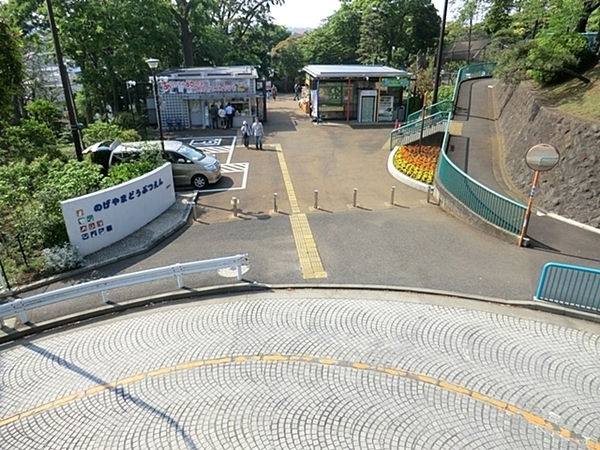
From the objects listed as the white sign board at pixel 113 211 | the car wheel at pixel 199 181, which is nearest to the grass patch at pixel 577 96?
the car wheel at pixel 199 181

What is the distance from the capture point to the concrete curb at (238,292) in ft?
25.7

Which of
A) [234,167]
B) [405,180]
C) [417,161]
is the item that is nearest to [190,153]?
[234,167]

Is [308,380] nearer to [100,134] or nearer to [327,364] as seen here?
[327,364]

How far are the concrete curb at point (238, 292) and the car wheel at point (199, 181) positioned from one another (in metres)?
7.54

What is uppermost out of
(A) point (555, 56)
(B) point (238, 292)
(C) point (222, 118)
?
(A) point (555, 56)

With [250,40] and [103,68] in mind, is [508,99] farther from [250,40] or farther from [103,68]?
[250,40]

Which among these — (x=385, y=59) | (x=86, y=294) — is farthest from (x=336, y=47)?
(x=86, y=294)

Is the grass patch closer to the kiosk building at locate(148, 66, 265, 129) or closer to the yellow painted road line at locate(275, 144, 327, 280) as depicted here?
the yellow painted road line at locate(275, 144, 327, 280)

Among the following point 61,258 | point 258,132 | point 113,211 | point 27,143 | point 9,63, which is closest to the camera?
point 61,258

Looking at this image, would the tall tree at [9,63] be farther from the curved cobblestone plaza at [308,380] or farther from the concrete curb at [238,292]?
the curved cobblestone plaza at [308,380]

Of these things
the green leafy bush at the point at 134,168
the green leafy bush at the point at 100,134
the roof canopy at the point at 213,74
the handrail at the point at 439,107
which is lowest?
the green leafy bush at the point at 134,168

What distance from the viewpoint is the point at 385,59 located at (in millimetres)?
41812

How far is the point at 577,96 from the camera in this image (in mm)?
14227

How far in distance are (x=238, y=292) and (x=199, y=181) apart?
7763 millimetres
